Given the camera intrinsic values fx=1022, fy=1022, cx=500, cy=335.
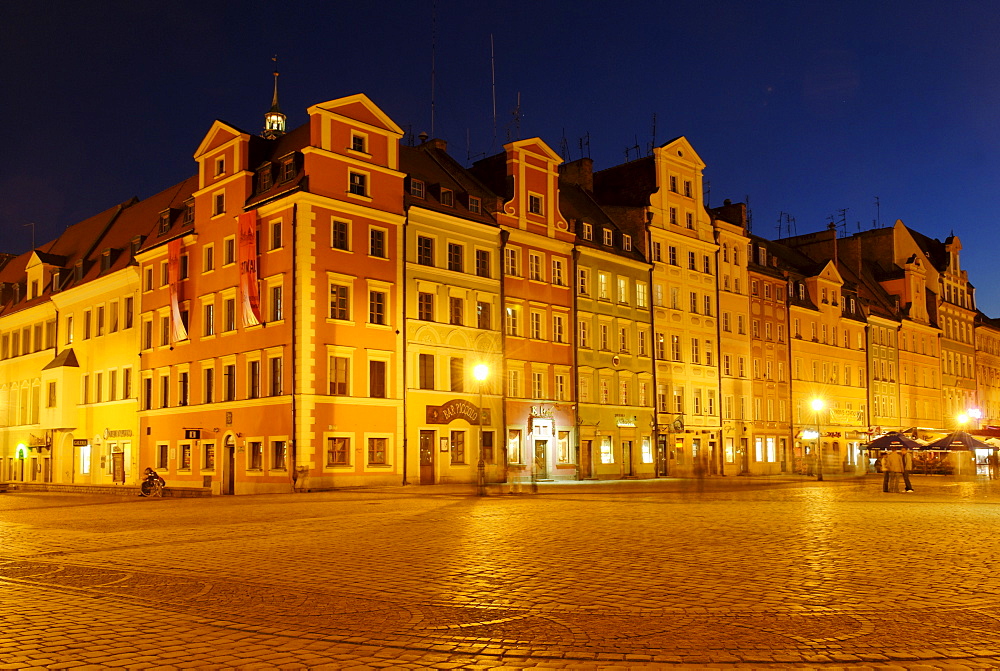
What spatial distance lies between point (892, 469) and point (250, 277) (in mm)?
28007

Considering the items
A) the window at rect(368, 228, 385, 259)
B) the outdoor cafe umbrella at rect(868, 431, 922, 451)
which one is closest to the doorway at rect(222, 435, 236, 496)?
the window at rect(368, 228, 385, 259)

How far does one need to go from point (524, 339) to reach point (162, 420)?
63.0 ft

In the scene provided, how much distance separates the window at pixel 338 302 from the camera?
44438mm

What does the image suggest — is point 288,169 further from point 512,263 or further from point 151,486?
point 151,486

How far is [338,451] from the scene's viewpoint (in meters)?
43.9

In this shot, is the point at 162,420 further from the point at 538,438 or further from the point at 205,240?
the point at 538,438

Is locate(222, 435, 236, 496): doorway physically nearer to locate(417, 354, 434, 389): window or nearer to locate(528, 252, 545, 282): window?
locate(417, 354, 434, 389): window

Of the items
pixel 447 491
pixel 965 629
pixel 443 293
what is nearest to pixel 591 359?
pixel 443 293

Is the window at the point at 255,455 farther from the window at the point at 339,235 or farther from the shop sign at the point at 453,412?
the window at the point at 339,235

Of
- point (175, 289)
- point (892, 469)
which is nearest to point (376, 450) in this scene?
point (175, 289)

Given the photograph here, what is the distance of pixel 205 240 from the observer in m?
50.6

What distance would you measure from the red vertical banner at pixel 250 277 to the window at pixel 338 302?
12.3ft

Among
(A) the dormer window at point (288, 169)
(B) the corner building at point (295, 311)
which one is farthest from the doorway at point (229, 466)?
(A) the dormer window at point (288, 169)

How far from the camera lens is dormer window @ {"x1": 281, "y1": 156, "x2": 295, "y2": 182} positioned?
45344 millimetres
